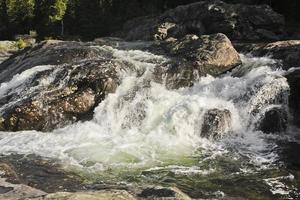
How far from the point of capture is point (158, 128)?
709 inches

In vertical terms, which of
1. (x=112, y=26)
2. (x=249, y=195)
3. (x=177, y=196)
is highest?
(x=112, y=26)

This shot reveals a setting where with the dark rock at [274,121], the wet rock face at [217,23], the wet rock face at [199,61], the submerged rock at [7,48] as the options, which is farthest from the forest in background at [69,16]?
the dark rock at [274,121]

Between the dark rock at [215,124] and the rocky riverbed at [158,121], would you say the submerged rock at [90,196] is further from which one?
the dark rock at [215,124]

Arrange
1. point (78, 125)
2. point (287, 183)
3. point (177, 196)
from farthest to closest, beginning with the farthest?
point (78, 125)
point (287, 183)
point (177, 196)

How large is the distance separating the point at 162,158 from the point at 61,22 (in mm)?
55316

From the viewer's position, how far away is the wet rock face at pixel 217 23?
37.6 meters

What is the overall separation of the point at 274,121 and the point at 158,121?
4.51 meters

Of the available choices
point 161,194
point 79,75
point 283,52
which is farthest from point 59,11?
point 161,194

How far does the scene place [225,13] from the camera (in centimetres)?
3938

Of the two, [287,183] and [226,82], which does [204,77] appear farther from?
[287,183]

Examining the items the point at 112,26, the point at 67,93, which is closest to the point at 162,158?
the point at 67,93

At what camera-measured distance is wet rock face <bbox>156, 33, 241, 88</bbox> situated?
21219 mm

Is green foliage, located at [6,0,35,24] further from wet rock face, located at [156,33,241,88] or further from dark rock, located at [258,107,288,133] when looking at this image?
dark rock, located at [258,107,288,133]

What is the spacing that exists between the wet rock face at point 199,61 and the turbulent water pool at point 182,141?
0.44m
